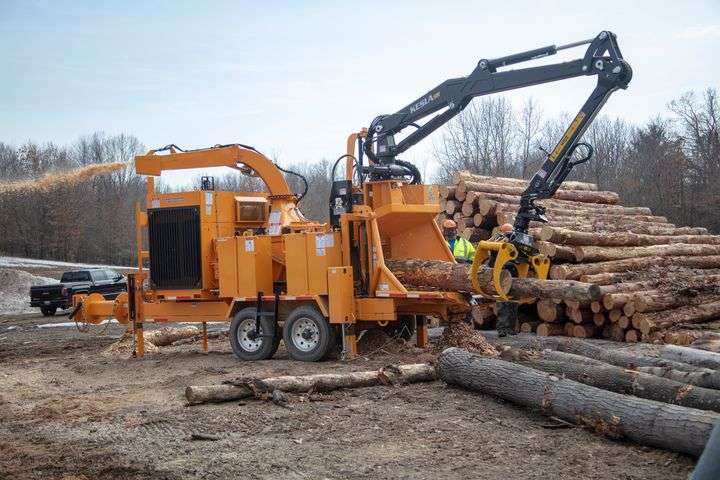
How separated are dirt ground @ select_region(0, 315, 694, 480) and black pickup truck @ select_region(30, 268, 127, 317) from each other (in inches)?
655

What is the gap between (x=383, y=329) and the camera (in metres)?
12.4

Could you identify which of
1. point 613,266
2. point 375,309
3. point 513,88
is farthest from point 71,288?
point 513,88

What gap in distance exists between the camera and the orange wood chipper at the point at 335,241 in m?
11.2

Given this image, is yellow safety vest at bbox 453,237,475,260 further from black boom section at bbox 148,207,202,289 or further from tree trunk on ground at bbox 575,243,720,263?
black boom section at bbox 148,207,202,289

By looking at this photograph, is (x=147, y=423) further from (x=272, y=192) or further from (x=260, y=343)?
(x=272, y=192)

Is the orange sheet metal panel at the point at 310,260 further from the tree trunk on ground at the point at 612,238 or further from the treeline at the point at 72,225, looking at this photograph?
the treeline at the point at 72,225

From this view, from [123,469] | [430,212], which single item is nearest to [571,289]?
[430,212]

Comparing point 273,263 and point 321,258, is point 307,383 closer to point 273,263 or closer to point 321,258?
point 321,258

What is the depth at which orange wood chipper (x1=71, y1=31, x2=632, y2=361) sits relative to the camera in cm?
1125

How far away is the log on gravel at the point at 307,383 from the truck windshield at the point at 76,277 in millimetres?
20251

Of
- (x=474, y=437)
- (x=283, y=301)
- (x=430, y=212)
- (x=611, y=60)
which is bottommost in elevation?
(x=474, y=437)

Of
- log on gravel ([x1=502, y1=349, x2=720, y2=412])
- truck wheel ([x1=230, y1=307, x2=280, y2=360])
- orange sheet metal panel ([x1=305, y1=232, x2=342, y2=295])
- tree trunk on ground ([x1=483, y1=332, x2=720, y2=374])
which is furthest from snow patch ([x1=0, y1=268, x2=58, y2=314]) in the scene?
log on gravel ([x1=502, y1=349, x2=720, y2=412])

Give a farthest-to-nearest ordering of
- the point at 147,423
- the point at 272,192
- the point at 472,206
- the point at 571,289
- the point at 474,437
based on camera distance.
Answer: the point at 472,206, the point at 272,192, the point at 571,289, the point at 147,423, the point at 474,437

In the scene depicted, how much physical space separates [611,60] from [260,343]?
265 inches
